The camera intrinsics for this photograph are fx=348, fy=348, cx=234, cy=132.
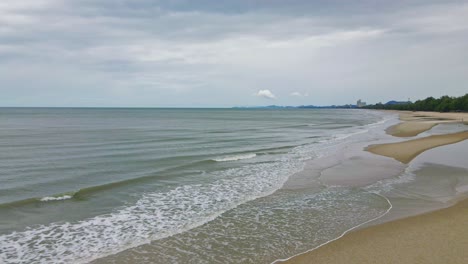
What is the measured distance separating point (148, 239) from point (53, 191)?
688 cm

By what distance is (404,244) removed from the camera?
7508 mm

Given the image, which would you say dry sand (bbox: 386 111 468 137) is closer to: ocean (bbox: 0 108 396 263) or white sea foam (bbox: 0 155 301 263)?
ocean (bbox: 0 108 396 263)

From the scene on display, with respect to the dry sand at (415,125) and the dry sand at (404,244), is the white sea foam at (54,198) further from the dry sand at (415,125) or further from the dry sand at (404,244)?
the dry sand at (415,125)

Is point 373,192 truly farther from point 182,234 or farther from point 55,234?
point 55,234

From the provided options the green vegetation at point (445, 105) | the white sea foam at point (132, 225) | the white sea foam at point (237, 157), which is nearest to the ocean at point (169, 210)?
the white sea foam at point (132, 225)

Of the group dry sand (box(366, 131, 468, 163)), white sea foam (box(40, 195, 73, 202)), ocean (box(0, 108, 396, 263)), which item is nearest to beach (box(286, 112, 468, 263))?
ocean (box(0, 108, 396, 263))

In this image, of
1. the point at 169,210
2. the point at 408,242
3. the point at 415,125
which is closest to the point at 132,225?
the point at 169,210

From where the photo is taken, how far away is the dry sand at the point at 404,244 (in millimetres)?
6812

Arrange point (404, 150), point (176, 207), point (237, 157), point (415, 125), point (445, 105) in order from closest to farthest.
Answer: point (176, 207), point (237, 157), point (404, 150), point (415, 125), point (445, 105)

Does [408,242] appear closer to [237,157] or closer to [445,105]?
[237,157]

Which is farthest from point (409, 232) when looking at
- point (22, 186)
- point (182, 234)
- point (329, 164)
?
point (22, 186)

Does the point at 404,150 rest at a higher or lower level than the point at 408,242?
higher

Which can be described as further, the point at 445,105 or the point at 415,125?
the point at 445,105

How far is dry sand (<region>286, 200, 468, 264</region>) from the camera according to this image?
22.4 ft
